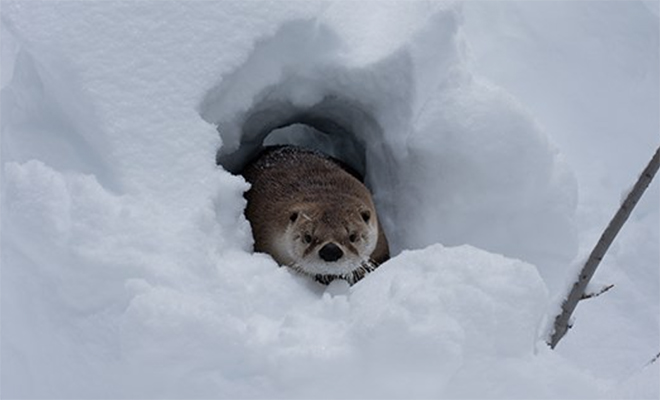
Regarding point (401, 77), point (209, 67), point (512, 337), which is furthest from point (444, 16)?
point (512, 337)

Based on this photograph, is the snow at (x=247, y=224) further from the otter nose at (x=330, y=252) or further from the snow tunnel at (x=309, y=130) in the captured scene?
the otter nose at (x=330, y=252)

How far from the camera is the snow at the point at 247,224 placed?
9.03 ft

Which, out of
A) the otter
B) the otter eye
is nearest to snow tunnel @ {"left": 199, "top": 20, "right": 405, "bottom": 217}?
the otter

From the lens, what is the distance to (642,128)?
5246mm

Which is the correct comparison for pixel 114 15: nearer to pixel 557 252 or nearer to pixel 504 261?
pixel 504 261

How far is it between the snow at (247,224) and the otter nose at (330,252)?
0.29 meters

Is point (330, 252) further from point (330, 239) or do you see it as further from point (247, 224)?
point (247, 224)

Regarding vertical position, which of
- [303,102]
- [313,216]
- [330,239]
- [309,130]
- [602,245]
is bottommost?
[602,245]

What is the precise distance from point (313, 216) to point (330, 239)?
186 mm

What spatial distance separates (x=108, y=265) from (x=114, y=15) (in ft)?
4.08

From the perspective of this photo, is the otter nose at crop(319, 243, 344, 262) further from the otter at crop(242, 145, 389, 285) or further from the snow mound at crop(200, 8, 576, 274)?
the snow mound at crop(200, 8, 576, 274)

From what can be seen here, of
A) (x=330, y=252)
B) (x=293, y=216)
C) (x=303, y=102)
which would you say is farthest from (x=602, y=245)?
(x=303, y=102)

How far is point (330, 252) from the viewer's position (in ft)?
12.8

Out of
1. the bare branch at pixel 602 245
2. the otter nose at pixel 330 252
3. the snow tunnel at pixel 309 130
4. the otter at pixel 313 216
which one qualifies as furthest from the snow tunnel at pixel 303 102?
the bare branch at pixel 602 245
